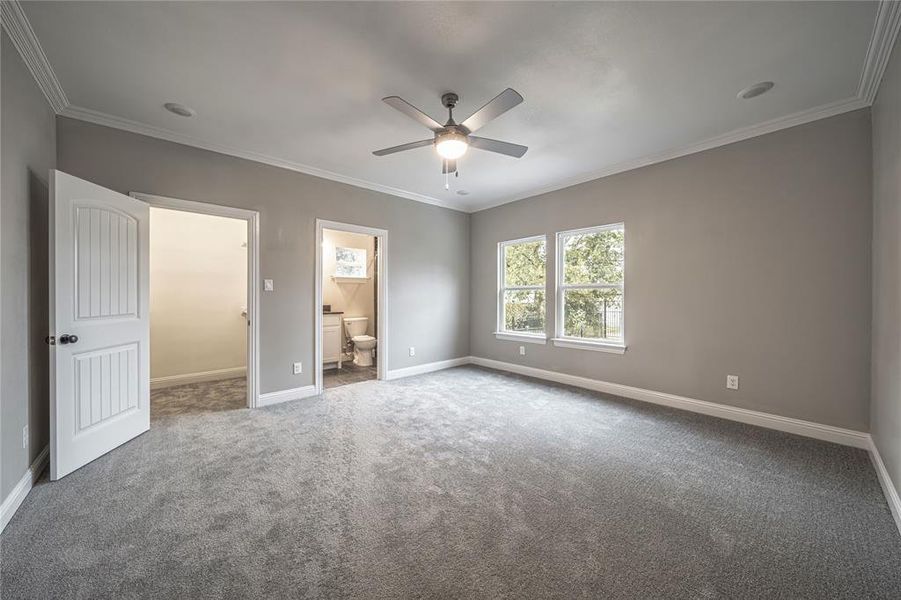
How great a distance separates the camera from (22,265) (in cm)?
213

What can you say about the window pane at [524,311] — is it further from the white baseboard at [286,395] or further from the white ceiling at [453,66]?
the white baseboard at [286,395]

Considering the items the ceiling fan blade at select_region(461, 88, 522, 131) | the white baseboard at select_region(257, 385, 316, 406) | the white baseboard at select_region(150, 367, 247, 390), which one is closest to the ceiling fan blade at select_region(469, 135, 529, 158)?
the ceiling fan blade at select_region(461, 88, 522, 131)

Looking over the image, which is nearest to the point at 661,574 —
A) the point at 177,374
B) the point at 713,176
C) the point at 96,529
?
the point at 96,529

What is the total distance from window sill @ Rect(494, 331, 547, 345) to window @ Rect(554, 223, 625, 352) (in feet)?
0.83

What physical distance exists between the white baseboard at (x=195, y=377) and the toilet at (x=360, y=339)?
165cm


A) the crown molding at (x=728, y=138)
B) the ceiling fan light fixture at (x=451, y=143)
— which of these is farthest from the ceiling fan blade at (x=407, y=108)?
the crown molding at (x=728, y=138)

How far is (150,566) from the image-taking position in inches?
60.8

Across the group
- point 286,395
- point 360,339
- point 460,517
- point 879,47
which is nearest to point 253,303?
point 286,395

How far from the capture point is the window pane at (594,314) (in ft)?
13.9

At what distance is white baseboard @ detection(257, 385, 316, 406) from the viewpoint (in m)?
3.77

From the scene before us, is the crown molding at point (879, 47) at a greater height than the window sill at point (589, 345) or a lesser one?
greater

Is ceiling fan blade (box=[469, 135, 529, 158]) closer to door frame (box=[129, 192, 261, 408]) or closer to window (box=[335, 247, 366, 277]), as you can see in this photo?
door frame (box=[129, 192, 261, 408])

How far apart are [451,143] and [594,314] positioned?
2.93 meters

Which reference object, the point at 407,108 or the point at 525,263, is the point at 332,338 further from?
the point at 407,108
